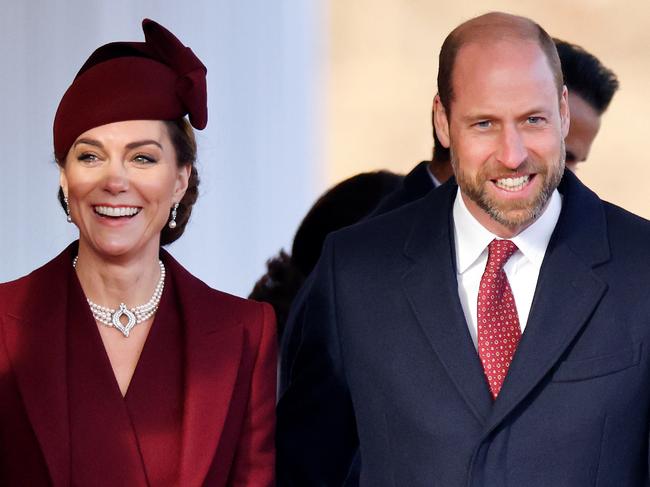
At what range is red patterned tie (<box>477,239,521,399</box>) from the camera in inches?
108

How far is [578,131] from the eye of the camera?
402cm

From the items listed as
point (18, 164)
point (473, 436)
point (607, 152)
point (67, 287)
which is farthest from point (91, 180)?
point (607, 152)

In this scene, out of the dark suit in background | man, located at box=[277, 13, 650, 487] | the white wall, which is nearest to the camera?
man, located at box=[277, 13, 650, 487]

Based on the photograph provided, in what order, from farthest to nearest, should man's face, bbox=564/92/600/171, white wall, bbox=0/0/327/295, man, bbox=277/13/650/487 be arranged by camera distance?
white wall, bbox=0/0/327/295, man's face, bbox=564/92/600/171, man, bbox=277/13/650/487

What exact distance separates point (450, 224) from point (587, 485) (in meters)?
0.55

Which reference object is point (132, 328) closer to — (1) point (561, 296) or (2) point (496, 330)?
(2) point (496, 330)

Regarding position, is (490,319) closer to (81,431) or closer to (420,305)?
(420,305)

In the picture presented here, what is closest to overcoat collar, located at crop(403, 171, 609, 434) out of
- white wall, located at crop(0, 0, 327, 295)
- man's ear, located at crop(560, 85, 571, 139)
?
man's ear, located at crop(560, 85, 571, 139)

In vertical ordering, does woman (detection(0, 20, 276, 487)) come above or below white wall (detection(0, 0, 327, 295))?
below

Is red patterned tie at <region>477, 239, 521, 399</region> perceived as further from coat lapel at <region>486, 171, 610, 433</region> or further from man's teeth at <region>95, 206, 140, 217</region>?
man's teeth at <region>95, 206, 140, 217</region>

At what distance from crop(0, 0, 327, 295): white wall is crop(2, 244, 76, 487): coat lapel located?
2440mm

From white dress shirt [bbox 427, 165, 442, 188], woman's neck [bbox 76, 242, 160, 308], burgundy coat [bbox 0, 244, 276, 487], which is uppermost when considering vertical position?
white dress shirt [bbox 427, 165, 442, 188]

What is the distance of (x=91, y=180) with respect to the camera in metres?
2.89

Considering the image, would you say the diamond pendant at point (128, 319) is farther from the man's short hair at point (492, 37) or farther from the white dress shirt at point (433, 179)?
the white dress shirt at point (433, 179)
